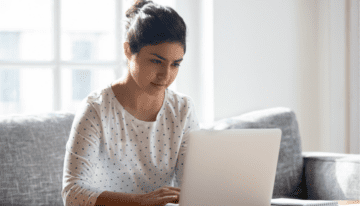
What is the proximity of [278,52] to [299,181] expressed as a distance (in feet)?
2.49

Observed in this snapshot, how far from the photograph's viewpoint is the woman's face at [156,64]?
108cm

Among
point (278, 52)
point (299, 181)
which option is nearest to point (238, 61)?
point (278, 52)

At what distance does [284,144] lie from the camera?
1671 millimetres

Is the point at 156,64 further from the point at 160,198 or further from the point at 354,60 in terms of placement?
the point at 354,60

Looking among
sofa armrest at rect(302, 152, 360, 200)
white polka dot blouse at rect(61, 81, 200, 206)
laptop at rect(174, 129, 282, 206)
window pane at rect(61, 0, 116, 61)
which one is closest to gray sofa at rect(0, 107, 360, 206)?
sofa armrest at rect(302, 152, 360, 200)

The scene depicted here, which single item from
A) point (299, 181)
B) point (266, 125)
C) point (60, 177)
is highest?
point (266, 125)

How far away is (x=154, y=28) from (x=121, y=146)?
381mm

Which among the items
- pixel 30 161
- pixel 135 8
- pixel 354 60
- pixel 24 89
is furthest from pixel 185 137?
pixel 354 60

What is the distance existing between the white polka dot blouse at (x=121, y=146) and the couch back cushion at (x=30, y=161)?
293 millimetres

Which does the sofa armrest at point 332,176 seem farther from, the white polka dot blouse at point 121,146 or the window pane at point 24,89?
the window pane at point 24,89

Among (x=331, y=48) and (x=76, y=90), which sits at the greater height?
(x=331, y=48)

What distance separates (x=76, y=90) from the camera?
2.05m

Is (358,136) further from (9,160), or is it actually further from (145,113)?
(9,160)

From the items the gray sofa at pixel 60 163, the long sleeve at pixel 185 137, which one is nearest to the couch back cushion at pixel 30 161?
the gray sofa at pixel 60 163
